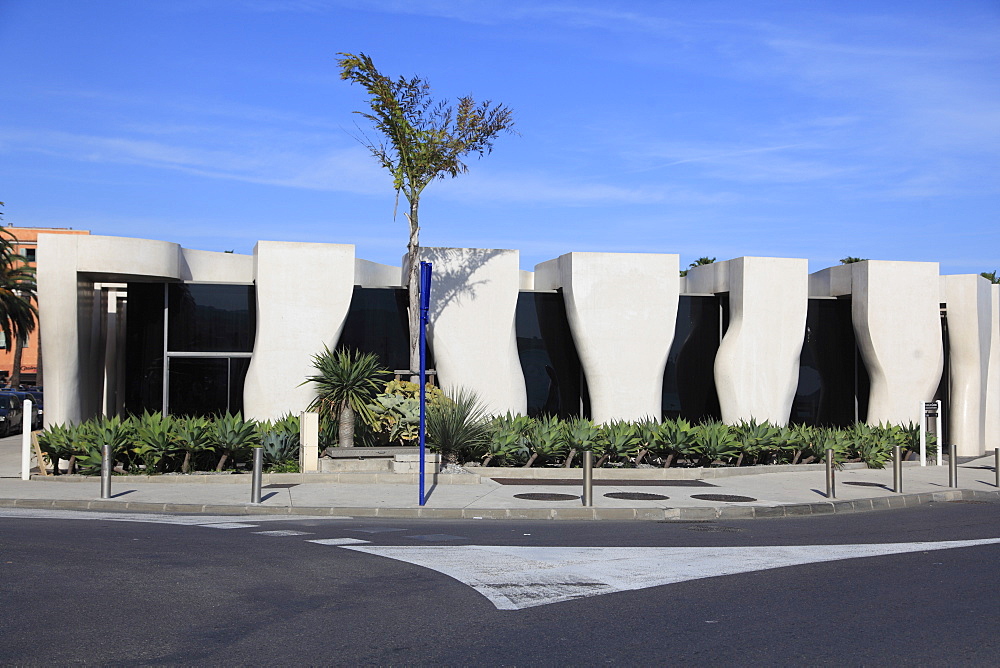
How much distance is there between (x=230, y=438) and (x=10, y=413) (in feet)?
69.5

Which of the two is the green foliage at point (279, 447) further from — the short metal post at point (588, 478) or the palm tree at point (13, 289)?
the palm tree at point (13, 289)

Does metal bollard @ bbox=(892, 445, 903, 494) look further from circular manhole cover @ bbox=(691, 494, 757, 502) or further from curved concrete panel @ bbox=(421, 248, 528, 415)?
curved concrete panel @ bbox=(421, 248, 528, 415)

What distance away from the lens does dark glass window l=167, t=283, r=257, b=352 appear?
2492 centimetres

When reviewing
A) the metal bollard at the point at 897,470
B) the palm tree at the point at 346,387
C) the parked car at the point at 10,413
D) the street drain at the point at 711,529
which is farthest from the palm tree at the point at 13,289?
the metal bollard at the point at 897,470

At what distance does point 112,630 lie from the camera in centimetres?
663

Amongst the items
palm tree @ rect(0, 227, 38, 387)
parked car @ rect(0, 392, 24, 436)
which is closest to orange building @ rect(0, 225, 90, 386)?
palm tree @ rect(0, 227, 38, 387)

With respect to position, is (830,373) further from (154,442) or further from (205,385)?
(154,442)

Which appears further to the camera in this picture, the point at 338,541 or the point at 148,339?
the point at 148,339

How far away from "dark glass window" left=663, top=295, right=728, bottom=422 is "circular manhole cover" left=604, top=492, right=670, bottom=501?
10.4 meters

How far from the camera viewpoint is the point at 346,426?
19.6m

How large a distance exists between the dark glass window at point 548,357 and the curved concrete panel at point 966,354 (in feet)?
34.5

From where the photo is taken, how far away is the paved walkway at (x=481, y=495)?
14836 mm

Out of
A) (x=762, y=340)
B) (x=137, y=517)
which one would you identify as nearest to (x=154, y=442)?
(x=137, y=517)

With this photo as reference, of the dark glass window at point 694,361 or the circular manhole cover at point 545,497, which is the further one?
the dark glass window at point 694,361
